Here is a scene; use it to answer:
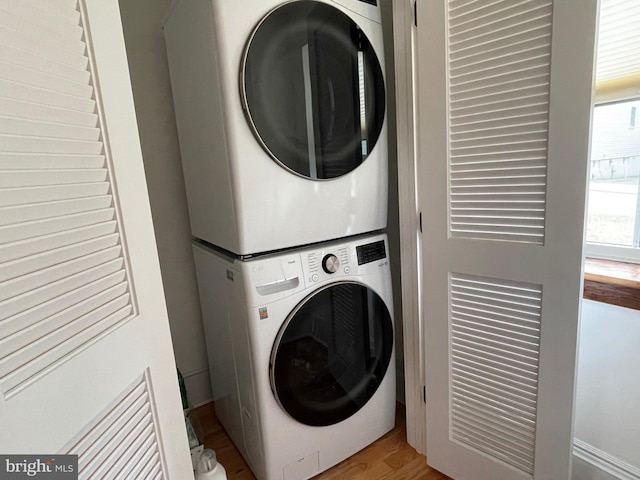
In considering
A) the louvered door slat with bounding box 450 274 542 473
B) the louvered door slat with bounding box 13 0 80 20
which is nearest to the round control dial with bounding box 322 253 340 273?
the louvered door slat with bounding box 450 274 542 473

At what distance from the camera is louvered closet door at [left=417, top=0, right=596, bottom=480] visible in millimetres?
900

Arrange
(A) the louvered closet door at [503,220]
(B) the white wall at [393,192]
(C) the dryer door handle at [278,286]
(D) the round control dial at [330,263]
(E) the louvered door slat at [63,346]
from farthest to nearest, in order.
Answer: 1. (B) the white wall at [393,192]
2. (D) the round control dial at [330,263]
3. (C) the dryer door handle at [278,286]
4. (A) the louvered closet door at [503,220]
5. (E) the louvered door slat at [63,346]

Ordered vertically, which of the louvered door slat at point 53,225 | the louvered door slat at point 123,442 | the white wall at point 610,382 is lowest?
the white wall at point 610,382

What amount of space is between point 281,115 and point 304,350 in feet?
2.63

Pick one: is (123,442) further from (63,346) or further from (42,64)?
(42,64)

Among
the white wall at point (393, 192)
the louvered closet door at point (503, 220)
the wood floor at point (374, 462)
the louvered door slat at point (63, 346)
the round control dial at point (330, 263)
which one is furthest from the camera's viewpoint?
the white wall at point (393, 192)

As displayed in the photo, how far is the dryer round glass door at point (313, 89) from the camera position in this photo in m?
1.03

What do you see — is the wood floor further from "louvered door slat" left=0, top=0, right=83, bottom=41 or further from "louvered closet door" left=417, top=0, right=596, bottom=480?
"louvered door slat" left=0, top=0, right=83, bottom=41

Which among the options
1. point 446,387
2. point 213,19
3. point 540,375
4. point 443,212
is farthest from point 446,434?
point 213,19

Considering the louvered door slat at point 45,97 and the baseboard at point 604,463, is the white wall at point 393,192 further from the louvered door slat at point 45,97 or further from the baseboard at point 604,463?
the louvered door slat at point 45,97

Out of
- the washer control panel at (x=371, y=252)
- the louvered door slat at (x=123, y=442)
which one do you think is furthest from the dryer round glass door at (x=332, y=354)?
the louvered door slat at (x=123, y=442)

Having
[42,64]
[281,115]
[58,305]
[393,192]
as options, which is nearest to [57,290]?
[58,305]

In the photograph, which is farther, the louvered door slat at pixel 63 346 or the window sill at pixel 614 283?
the window sill at pixel 614 283

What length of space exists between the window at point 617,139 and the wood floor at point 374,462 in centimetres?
105
